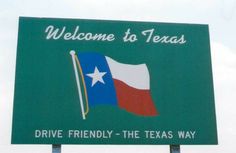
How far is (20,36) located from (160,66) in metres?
3.61

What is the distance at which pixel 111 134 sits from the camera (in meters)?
12.0

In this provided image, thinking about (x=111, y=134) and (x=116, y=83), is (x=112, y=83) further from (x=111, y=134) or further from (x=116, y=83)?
(x=111, y=134)

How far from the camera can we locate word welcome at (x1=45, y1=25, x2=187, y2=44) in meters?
12.8

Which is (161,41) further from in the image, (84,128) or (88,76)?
(84,128)

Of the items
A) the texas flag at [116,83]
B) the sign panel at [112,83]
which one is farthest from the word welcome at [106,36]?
the texas flag at [116,83]

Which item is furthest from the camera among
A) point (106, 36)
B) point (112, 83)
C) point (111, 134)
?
point (106, 36)

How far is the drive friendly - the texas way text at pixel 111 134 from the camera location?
468 inches

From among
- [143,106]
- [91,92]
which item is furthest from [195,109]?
[91,92]

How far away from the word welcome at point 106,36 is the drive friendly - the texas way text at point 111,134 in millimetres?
2395

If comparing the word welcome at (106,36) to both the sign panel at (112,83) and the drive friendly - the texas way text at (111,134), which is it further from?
the drive friendly - the texas way text at (111,134)

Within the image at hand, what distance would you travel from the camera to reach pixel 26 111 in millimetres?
11992

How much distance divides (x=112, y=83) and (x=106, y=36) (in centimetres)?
126

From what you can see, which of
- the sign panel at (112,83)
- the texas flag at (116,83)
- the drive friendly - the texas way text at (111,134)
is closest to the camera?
the drive friendly - the texas way text at (111,134)

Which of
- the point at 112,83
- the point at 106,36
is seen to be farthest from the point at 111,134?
the point at 106,36
